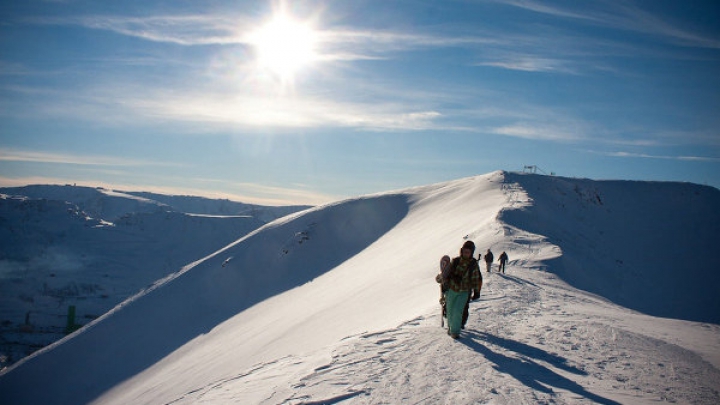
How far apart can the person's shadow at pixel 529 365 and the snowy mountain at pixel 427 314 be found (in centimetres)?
4

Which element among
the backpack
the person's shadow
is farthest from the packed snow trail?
the backpack

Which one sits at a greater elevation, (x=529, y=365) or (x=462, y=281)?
(x=462, y=281)

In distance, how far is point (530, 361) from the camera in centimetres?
639

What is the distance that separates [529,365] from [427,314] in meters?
3.91

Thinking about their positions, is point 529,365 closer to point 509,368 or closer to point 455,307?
point 509,368

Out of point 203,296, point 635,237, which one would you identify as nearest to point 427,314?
point 635,237

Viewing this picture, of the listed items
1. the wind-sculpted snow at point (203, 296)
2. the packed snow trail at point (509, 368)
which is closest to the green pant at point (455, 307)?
the packed snow trail at point (509, 368)

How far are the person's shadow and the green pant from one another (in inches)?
10.3

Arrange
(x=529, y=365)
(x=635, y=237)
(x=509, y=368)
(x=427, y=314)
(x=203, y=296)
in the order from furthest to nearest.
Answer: (x=203, y=296), (x=635, y=237), (x=427, y=314), (x=529, y=365), (x=509, y=368)

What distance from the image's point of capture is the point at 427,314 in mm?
10008

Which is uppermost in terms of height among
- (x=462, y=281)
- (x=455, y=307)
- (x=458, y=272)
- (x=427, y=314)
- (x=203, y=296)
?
(x=458, y=272)

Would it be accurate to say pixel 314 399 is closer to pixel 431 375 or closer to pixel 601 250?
pixel 431 375

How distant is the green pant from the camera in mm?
7375

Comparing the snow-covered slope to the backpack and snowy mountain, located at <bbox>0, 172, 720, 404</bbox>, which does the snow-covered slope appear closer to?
snowy mountain, located at <bbox>0, 172, 720, 404</bbox>
